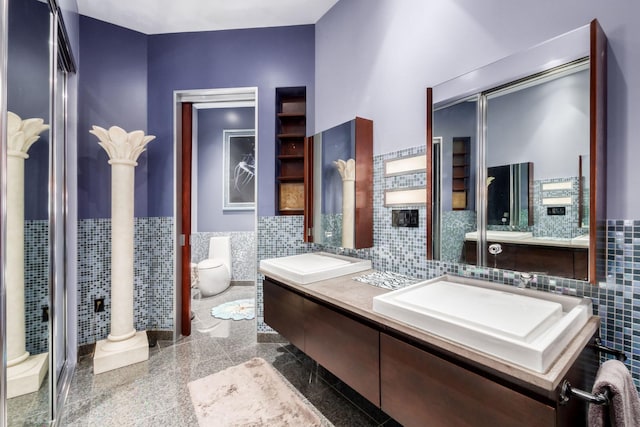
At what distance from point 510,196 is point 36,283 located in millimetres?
2373

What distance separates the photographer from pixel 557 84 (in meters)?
1.13

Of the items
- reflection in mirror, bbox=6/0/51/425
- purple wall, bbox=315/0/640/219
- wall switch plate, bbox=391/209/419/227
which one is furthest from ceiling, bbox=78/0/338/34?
wall switch plate, bbox=391/209/419/227

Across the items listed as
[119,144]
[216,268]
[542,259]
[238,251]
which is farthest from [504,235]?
[238,251]

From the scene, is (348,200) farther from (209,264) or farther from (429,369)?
(209,264)

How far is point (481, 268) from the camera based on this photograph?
Result: 1.43m

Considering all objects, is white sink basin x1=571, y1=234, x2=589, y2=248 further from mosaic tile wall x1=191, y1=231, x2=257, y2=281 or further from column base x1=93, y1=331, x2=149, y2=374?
mosaic tile wall x1=191, y1=231, x2=257, y2=281

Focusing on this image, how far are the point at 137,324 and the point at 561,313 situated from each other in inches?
123

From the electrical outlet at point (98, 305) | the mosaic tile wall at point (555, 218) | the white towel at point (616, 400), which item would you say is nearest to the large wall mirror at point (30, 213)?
the electrical outlet at point (98, 305)

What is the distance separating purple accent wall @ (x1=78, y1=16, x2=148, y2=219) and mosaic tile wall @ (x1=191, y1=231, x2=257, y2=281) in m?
1.63

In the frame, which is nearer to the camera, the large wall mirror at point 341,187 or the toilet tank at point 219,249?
the large wall mirror at point 341,187

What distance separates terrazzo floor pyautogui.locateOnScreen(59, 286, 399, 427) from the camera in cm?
166

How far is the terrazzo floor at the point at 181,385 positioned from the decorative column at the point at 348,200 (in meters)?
1.00

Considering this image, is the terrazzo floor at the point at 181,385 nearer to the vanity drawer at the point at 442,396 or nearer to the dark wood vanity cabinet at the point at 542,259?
the vanity drawer at the point at 442,396

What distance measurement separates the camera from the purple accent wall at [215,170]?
4.25 metres
